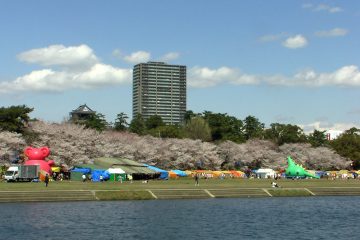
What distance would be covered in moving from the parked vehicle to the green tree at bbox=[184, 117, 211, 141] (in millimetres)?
85042

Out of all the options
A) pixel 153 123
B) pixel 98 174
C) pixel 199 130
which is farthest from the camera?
pixel 153 123

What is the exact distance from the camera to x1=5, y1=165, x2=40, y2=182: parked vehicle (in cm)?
9194

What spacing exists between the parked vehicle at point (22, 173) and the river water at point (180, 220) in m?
29.6

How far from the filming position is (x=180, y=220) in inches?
1956

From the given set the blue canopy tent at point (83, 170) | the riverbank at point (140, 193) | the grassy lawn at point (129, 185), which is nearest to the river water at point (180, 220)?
the riverbank at point (140, 193)

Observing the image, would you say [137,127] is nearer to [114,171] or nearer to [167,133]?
[167,133]

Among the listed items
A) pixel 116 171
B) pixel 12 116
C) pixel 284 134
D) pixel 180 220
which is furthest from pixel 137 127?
pixel 180 220

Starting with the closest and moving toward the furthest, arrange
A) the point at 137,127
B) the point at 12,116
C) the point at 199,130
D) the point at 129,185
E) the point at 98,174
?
the point at 129,185, the point at 98,174, the point at 12,116, the point at 199,130, the point at 137,127

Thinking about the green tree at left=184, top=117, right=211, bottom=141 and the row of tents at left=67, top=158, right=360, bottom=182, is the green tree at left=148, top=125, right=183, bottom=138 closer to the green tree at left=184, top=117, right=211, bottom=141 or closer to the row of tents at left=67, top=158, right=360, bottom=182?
the green tree at left=184, top=117, right=211, bottom=141

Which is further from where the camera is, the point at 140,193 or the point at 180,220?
the point at 140,193

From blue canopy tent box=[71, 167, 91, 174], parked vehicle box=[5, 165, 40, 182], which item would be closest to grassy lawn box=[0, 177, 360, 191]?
parked vehicle box=[5, 165, 40, 182]

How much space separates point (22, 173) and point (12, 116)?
2953 cm

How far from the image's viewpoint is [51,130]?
127000 mm

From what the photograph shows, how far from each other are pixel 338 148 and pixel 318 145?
34.1 feet
